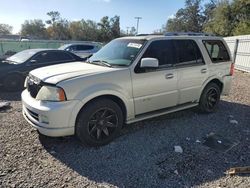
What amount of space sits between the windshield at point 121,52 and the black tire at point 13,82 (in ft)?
13.2

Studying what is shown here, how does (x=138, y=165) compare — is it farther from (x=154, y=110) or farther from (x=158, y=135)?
(x=154, y=110)

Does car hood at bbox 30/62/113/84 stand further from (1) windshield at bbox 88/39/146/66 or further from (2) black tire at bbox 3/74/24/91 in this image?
(2) black tire at bbox 3/74/24/91

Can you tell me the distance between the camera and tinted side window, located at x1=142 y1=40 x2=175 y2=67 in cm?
451

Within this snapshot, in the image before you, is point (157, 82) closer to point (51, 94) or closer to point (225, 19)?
point (51, 94)

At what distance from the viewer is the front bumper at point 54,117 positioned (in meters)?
3.50

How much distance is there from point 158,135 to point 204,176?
1352 mm

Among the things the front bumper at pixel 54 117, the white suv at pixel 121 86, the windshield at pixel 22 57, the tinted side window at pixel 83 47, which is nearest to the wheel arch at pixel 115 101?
the white suv at pixel 121 86

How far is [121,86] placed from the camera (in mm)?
4043

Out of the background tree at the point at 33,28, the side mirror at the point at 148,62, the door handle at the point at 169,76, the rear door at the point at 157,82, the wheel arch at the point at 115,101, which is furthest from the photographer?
the background tree at the point at 33,28

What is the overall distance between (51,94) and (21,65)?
4.87 m

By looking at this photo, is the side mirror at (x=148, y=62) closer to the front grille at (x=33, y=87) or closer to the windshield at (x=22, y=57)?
the front grille at (x=33, y=87)

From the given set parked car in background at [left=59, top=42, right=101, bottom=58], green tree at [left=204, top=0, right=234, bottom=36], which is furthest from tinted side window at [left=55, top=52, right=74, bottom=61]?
green tree at [left=204, top=0, right=234, bottom=36]

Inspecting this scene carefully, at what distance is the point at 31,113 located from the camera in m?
3.83

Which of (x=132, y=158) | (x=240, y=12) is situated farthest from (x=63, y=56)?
(x=240, y=12)
